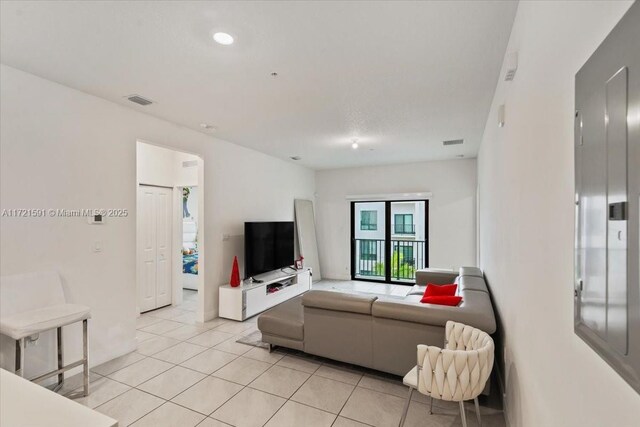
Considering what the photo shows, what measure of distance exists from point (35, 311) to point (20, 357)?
0.33 meters

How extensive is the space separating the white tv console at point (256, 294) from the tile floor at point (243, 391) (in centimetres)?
81

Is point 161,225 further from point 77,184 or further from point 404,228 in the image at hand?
point 404,228

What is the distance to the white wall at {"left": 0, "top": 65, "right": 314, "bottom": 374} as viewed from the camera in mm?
2488

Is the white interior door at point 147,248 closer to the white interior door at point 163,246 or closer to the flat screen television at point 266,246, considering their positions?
the white interior door at point 163,246

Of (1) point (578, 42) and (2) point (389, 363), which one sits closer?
(1) point (578, 42)

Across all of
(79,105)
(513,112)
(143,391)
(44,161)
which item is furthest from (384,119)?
(143,391)

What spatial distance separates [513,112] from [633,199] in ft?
5.13

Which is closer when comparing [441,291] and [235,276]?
[441,291]

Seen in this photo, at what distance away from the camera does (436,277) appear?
4621 mm

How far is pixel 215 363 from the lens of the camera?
309cm

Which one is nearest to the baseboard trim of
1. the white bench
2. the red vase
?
the white bench

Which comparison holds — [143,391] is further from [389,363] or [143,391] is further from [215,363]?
[389,363]

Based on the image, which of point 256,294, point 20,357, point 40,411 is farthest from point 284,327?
point 40,411

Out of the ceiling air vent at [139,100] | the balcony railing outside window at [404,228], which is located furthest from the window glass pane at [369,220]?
the ceiling air vent at [139,100]
